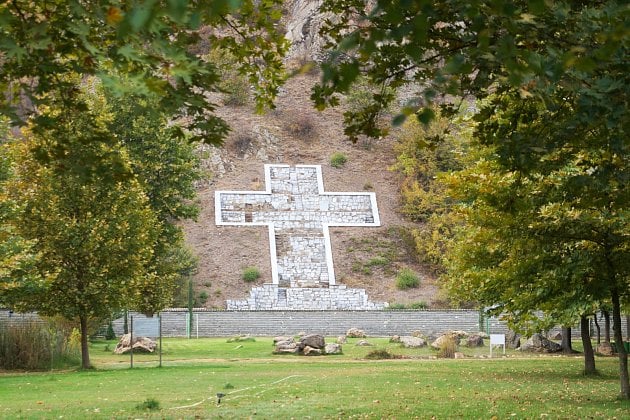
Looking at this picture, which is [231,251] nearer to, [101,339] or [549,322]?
[101,339]

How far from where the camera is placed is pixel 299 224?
56719 millimetres

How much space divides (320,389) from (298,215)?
141 feet

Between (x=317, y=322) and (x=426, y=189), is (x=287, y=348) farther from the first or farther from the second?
(x=426, y=189)

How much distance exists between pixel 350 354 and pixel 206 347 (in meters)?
6.59

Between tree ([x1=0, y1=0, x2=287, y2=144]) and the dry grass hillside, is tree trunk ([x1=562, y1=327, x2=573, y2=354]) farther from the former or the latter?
tree ([x1=0, y1=0, x2=287, y2=144])

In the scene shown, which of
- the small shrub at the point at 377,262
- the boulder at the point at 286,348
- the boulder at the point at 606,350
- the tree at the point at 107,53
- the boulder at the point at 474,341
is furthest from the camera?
the small shrub at the point at 377,262

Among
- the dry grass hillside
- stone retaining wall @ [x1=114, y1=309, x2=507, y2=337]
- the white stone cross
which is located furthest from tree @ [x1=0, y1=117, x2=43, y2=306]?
the white stone cross

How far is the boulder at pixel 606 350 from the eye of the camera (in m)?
28.1

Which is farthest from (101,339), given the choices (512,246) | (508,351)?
(512,246)

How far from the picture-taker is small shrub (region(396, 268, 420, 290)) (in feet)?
169

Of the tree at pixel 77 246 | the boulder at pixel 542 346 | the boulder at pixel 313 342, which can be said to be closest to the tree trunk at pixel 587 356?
the boulder at pixel 313 342

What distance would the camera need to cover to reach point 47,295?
23.6 meters

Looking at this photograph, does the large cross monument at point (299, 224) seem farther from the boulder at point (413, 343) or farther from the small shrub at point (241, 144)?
the boulder at point (413, 343)

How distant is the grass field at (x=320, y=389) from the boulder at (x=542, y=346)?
151 inches
